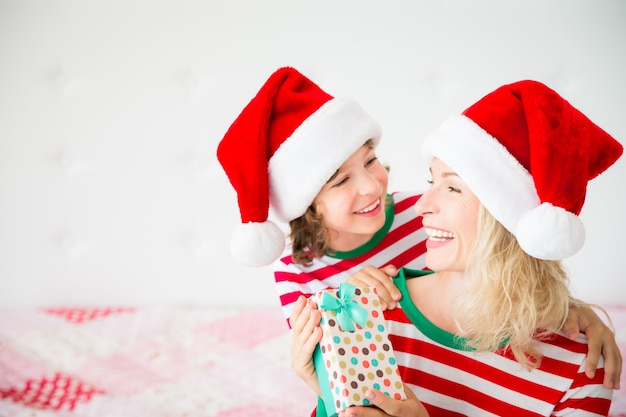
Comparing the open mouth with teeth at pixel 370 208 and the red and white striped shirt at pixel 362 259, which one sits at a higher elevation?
the open mouth with teeth at pixel 370 208

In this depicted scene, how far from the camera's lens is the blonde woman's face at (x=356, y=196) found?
4.07 ft

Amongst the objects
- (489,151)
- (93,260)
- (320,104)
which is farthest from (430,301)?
(93,260)

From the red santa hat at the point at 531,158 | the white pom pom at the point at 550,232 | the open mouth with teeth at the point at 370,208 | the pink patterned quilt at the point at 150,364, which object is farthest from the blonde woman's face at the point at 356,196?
the pink patterned quilt at the point at 150,364

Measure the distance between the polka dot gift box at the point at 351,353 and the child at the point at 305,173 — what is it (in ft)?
0.56

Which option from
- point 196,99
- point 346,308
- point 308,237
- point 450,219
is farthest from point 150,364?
point 450,219

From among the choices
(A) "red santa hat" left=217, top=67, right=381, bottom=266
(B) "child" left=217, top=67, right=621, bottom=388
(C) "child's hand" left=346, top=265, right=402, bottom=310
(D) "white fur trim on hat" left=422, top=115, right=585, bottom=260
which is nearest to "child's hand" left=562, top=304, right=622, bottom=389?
(B) "child" left=217, top=67, right=621, bottom=388

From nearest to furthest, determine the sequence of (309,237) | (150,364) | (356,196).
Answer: (356,196) → (309,237) → (150,364)

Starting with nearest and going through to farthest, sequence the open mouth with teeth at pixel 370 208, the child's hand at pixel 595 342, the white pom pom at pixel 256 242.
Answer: the child's hand at pixel 595 342
the white pom pom at pixel 256 242
the open mouth with teeth at pixel 370 208

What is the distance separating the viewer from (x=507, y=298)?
1.04 meters

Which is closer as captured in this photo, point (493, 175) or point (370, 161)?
point (493, 175)

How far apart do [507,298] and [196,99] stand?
1196 millimetres

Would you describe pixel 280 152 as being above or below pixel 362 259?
above

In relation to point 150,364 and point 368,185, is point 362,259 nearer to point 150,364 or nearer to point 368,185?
point 368,185

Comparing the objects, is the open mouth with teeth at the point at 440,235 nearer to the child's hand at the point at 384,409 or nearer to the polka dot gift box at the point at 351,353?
the polka dot gift box at the point at 351,353
